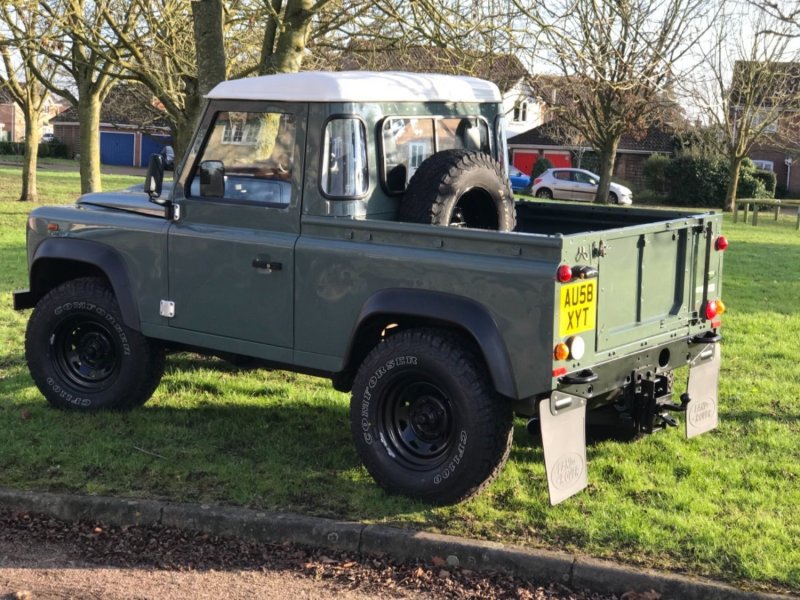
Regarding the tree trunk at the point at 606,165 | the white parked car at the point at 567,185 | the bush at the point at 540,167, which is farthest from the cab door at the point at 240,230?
the bush at the point at 540,167

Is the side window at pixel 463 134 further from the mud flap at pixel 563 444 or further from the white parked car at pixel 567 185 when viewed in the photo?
the white parked car at pixel 567 185

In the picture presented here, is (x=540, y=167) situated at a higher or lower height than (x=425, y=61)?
lower

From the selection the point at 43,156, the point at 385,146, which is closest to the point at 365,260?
the point at 385,146

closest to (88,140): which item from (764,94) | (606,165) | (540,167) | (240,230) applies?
(240,230)

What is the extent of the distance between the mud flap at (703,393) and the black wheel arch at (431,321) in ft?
5.35

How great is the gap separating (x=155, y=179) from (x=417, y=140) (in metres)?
1.63

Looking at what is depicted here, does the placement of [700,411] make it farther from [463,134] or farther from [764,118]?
[764,118]

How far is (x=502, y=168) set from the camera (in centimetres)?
668

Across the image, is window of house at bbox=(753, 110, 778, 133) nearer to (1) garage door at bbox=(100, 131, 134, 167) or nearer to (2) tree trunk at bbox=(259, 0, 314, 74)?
(2) tree trunk at bbox=(259, 0, 314, 74)

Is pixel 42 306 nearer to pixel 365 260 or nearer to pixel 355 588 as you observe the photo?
pixel 365 260

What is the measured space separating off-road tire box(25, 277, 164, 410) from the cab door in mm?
516

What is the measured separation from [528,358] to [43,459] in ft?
9.68

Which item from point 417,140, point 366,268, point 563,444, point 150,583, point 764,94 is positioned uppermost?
point 764,94

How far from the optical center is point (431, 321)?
541 cm
